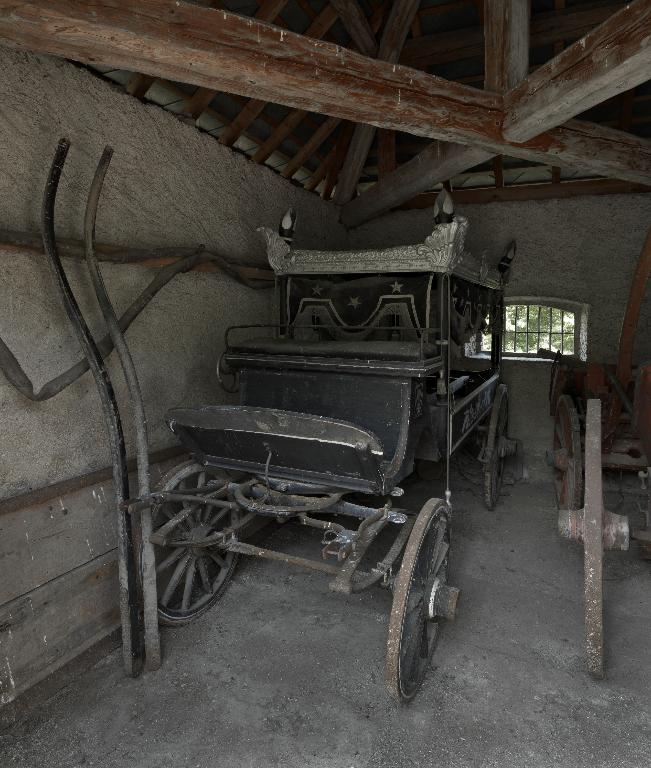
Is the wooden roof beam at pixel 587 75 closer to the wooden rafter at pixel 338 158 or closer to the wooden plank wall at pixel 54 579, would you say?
the wooden rafter at pixel 338 158

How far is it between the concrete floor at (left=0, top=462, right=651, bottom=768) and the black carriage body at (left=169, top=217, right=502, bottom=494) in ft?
3.49

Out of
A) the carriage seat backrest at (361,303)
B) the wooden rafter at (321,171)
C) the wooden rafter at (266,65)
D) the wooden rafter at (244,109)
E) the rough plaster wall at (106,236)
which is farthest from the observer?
the wooden rafter at (321,171)

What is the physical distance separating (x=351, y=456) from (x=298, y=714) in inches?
53.0

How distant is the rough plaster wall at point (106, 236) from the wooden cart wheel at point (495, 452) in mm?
2627

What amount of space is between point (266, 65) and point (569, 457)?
3.83 meters

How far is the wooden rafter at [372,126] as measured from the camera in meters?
4.47

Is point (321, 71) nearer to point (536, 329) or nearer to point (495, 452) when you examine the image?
point (495, 452)

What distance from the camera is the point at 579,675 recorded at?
282 cm

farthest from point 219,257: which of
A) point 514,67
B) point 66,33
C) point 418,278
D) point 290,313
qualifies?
point 514,67

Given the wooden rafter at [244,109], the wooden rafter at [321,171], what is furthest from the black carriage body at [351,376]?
the wooden rafter at [321,171]

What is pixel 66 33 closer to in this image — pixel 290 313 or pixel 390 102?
pixel 390 102

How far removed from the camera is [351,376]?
130 inches

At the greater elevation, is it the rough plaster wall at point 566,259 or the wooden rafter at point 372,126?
the wooden rafter at point 372,126

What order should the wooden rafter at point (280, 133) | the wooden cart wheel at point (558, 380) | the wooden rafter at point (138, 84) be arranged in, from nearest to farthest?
the wooden rafter at point (138, 84)
the wooden rafter at point (280, 133)
the wooden cart wheel at point (558, 380)
